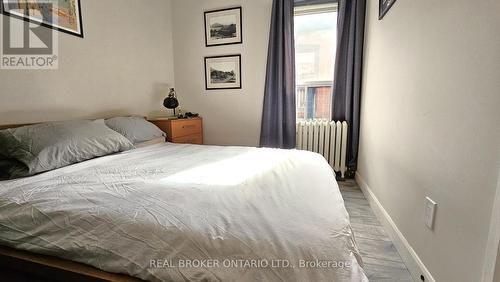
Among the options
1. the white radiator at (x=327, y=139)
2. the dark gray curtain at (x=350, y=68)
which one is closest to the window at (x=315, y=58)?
the dark gray curtain at (x=350, y=68)

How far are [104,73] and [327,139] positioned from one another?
2.53 m

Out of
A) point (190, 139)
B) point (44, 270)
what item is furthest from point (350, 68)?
point (44, 270)

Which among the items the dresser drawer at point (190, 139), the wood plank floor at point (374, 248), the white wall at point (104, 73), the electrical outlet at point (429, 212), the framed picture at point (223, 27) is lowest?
the wood plank floor at point (374, 248)

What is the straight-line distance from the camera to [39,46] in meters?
1.83

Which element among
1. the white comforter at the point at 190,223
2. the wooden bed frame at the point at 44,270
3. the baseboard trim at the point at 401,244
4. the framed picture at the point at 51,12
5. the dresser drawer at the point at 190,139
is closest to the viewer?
the white comforter at the point at 190,223

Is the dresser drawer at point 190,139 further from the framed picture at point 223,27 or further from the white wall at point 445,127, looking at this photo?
the white wall at point 445,127

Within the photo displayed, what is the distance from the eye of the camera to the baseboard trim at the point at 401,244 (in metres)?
1.23

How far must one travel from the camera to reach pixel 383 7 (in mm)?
1981

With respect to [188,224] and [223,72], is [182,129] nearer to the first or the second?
[223,72]

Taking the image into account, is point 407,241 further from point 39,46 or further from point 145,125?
point 39,46

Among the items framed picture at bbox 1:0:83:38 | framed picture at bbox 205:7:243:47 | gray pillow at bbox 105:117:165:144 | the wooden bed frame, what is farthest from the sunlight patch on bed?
framed picture at bbox 205:7:243:47

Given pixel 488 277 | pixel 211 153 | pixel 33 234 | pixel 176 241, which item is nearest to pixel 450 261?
pixel 488 277

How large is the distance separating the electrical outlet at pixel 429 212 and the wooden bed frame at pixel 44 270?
1284mm

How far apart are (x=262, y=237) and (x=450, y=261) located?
86 centimetres
